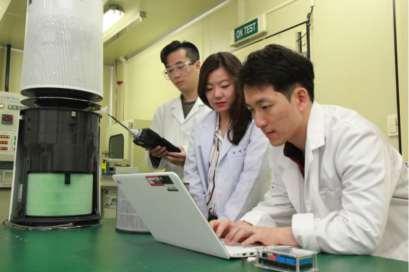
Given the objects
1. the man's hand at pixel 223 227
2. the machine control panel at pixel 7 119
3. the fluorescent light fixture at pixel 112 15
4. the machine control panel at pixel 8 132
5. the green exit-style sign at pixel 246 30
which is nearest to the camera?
the man's hand at pixel 223 227

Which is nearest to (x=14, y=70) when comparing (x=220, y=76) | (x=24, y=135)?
(x=24, y=135)

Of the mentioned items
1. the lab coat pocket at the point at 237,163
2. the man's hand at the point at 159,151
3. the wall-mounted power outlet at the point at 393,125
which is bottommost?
the lab coat pocket at the point at 237,163

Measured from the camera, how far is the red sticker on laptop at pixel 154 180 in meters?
Result: 0.76

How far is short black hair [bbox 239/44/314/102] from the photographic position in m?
0.95

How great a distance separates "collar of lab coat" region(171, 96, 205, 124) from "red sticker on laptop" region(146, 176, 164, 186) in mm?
1249

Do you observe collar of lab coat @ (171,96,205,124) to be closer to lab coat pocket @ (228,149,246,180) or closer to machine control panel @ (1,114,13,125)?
lab coat pocket @ (228,149,246,180)

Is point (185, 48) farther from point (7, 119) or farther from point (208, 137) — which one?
point (7, 119)

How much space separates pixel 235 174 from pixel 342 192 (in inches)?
21.8

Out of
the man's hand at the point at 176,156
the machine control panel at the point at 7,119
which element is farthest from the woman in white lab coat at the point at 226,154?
the machine control panel at the point at 7,119

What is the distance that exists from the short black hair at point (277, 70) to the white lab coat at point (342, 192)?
4.3 inches

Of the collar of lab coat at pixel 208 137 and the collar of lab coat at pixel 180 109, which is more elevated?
the collar of lab coat at pixel 180 109

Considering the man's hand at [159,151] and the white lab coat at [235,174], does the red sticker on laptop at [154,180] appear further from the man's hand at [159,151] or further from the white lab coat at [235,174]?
the man's hand at [159,151]

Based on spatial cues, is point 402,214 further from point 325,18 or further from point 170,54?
point 325,18

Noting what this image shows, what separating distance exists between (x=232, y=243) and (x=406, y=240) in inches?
19.9
